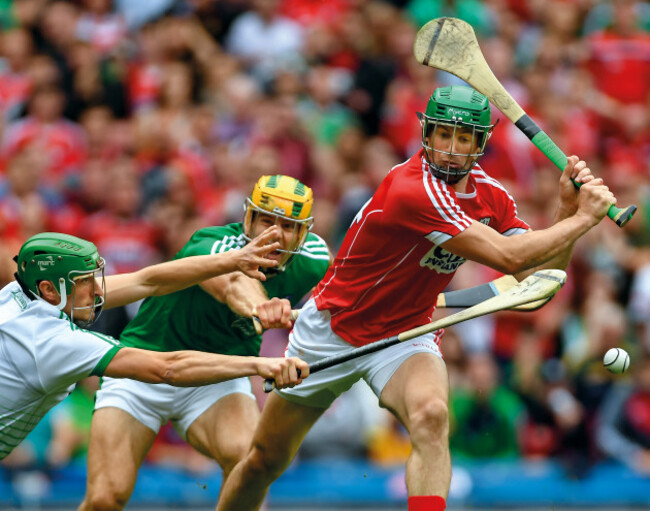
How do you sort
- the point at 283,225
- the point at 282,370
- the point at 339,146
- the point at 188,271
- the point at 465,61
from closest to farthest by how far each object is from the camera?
the point at 282,370 < the point at 188,271 < the point at 465,61 < the point at 283,225 < the point at 339,146

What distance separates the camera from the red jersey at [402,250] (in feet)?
19.0

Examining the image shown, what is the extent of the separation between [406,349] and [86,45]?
732cm

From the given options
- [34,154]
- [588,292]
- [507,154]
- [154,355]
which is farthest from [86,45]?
[154,355]

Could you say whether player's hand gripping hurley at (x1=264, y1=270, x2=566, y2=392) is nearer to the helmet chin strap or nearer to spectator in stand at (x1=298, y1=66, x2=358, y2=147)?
the helmet chin strap

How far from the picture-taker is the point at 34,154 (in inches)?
427

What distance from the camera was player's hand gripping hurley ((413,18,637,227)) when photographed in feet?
20.7

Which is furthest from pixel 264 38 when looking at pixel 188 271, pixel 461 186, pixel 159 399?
pixel 461 186

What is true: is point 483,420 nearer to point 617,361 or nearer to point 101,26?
point 617,361

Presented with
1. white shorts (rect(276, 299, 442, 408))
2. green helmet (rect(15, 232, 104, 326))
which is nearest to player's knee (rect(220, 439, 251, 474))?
white shorts (rect(276, 299, 442, 408))

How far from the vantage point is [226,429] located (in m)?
6.60

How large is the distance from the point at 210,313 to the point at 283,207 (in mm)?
711

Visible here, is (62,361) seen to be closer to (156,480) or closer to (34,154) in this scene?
(156,480)

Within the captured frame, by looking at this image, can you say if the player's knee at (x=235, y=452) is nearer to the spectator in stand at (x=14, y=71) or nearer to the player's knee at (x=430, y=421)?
the player's knee at (x=430, y=421)

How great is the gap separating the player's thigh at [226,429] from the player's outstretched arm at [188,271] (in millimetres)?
786
